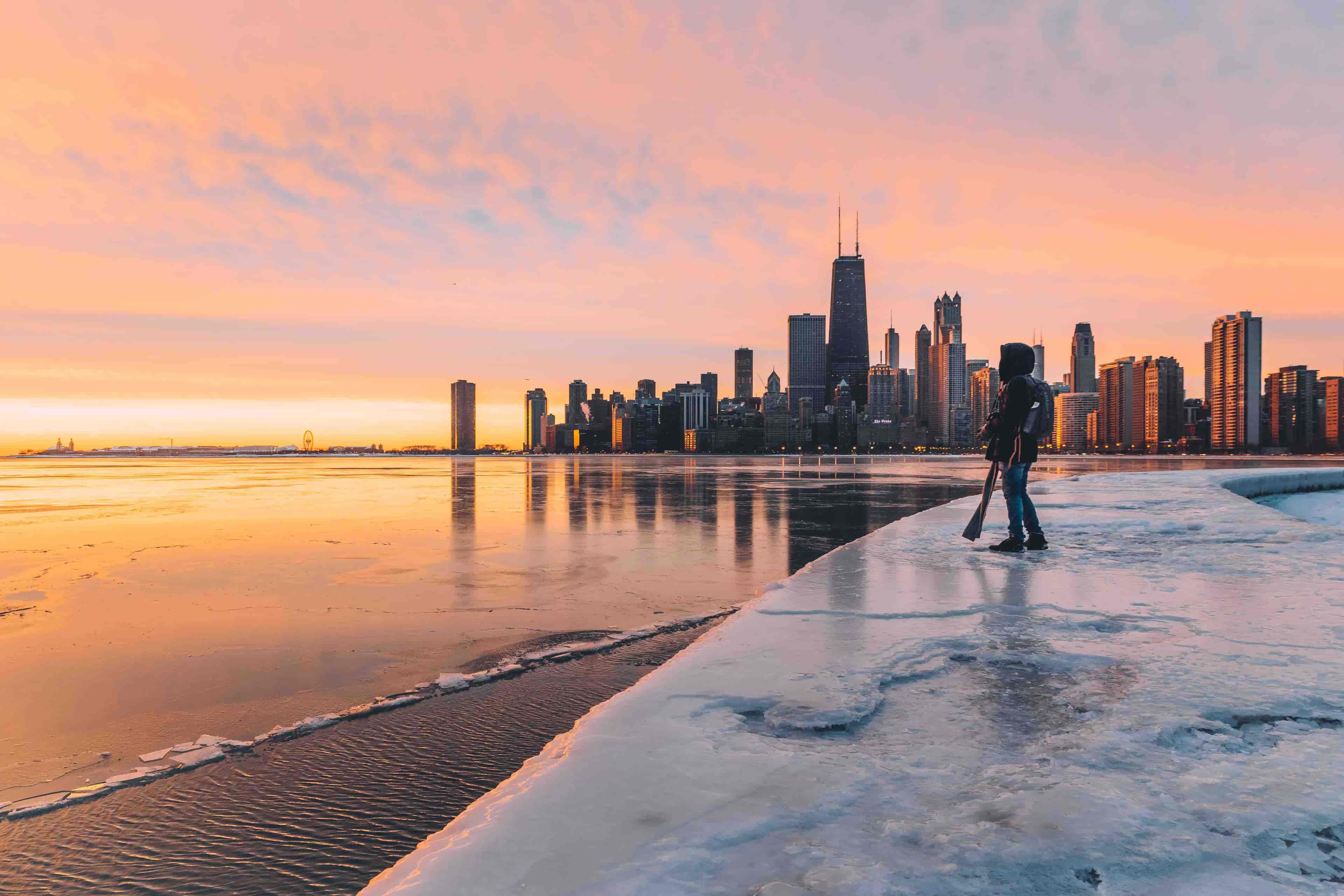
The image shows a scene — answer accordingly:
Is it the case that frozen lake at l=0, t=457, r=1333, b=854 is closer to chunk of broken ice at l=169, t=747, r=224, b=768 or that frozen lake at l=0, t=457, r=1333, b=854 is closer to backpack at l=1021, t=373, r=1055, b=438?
chunk of broken ice at l=169, t=747, r=224, b=768

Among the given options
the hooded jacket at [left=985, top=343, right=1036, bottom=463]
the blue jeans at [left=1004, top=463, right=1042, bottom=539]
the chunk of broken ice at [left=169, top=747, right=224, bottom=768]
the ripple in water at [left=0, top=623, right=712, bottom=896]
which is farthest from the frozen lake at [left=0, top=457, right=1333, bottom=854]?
the hooded jacket at [left=985, top=343, right=1036, bottom=463]

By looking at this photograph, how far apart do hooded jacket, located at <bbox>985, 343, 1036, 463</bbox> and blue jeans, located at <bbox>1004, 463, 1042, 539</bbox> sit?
10 centimetres

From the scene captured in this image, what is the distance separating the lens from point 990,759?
244 centimetres

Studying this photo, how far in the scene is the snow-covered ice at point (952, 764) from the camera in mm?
1792

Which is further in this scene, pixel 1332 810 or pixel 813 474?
pixel 813 474

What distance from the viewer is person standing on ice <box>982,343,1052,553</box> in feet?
24.0

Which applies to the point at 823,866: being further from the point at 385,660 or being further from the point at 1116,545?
the point at 1116,545

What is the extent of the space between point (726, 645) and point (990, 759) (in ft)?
5.78

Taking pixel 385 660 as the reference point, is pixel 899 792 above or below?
above

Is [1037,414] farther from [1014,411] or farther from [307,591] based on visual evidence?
[307,591]

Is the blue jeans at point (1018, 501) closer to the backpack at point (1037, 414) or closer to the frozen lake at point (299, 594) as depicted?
the backpack at point (1037, 414)

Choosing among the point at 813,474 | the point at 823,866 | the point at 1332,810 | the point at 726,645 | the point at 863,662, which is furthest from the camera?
the point at 813,474

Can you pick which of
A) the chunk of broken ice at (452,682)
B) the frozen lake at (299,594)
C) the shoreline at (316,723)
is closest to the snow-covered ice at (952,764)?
the shoreline at (316,723)

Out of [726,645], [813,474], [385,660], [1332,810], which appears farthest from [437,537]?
[813,474]
